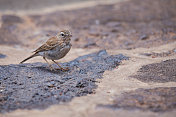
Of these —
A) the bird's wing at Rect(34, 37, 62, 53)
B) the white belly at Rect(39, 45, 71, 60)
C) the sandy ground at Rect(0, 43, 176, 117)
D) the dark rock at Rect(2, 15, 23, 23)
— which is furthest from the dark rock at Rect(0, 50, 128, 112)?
the dark rock at Rect(2, 15, 23, 23)

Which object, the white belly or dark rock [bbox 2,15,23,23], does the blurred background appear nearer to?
dark rock [bbox 2,15,23,23]

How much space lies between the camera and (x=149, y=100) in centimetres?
395

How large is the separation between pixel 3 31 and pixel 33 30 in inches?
50.7

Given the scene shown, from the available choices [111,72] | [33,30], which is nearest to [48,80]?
[111,72]

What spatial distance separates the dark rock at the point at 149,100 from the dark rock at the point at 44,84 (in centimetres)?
77

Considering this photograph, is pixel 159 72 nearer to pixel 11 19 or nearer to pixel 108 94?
pixel 108 94

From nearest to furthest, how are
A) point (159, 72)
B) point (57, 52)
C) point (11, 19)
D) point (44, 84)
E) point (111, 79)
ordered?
point (44, 84), point (111, 79), point (159, 72), point (57, 52), point (11, 19)

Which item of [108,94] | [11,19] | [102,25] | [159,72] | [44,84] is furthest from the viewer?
[11,19]

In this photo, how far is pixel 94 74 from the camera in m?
5.60

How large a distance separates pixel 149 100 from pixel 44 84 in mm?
2133

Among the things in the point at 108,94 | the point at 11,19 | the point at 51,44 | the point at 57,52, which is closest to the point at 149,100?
the point at 108,94

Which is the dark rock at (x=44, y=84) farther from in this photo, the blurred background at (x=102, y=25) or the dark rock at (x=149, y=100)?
the blurred background at (x=102, y=25)

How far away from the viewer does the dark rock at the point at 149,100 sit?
3678mm

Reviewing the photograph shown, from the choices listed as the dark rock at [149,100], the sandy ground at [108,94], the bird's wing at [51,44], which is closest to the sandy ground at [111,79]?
the sandy ground at [108,94]
